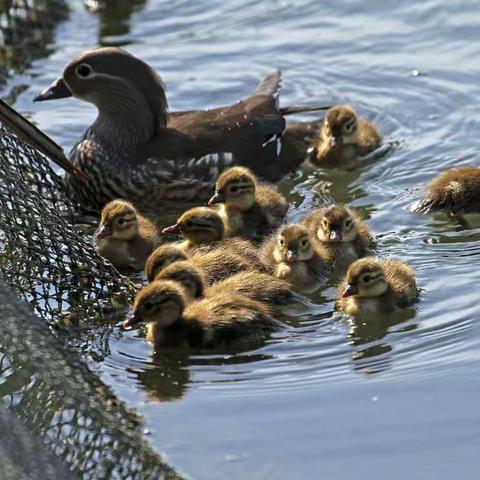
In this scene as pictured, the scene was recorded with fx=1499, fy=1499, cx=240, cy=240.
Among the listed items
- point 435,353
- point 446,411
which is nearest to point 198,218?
point 435,353

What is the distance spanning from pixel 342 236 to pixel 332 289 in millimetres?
326

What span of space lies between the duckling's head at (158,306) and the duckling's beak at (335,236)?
45.2 inches

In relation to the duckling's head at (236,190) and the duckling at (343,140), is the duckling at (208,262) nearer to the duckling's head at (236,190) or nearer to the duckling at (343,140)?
the duckling's head at (236,190)

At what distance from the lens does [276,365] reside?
20.9 ft

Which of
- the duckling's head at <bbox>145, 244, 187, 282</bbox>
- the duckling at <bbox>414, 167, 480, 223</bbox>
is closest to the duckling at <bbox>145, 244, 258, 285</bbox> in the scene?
the duckling's head at <bbox>145, 244, 187, 282</bbox>

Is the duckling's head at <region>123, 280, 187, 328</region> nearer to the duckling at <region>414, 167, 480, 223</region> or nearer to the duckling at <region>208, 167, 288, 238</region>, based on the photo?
the duckling at <region>208, 167, 288, 238</region>

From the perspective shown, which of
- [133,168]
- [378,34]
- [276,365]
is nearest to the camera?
[276,365]

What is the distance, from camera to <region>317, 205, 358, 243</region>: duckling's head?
7.51m

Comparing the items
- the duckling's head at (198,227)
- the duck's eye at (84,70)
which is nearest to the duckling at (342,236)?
the duckling's head at (198,227)

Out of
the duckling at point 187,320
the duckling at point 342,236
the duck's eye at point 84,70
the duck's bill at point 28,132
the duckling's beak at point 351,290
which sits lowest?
the duckling at point 342,236

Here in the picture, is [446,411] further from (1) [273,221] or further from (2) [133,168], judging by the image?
(2) [133,168]

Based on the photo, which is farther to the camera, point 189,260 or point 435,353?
point 189,260

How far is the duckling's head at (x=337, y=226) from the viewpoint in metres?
7.51

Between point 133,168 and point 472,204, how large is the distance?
199 cm
